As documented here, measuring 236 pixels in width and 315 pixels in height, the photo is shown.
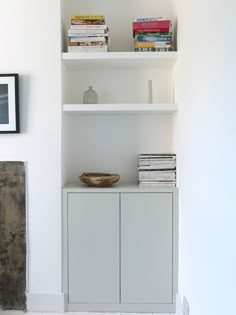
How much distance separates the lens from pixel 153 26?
273cm

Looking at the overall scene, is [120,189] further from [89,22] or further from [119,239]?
[89,22]

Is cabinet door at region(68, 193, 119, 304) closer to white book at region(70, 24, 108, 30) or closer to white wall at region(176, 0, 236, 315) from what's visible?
white wall at region(176, 0, 236, 315)

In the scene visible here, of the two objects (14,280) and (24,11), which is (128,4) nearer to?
(24,11)

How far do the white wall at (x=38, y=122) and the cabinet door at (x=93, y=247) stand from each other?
0.36ft

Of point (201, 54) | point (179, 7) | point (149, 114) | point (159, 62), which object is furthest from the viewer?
point (149, 114)

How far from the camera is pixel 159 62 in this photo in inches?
112

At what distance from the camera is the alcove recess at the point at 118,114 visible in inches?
119

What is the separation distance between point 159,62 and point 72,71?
71cm

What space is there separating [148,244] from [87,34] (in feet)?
5.16

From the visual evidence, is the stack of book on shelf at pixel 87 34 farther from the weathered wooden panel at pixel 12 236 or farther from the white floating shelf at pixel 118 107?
the weathered wooden panel at pixel 12 236

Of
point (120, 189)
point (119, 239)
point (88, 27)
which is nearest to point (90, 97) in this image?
point (88, 27)

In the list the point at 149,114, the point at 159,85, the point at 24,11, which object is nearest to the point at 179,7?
the point at 159,85

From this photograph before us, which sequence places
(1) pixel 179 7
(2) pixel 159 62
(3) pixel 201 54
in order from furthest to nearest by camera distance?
(2) pixel 159 62
(1) pixel 179 7
(3) pixel 201 54

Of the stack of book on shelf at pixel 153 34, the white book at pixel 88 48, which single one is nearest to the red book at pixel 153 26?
the stack of book on shelf at pixel 153 34
